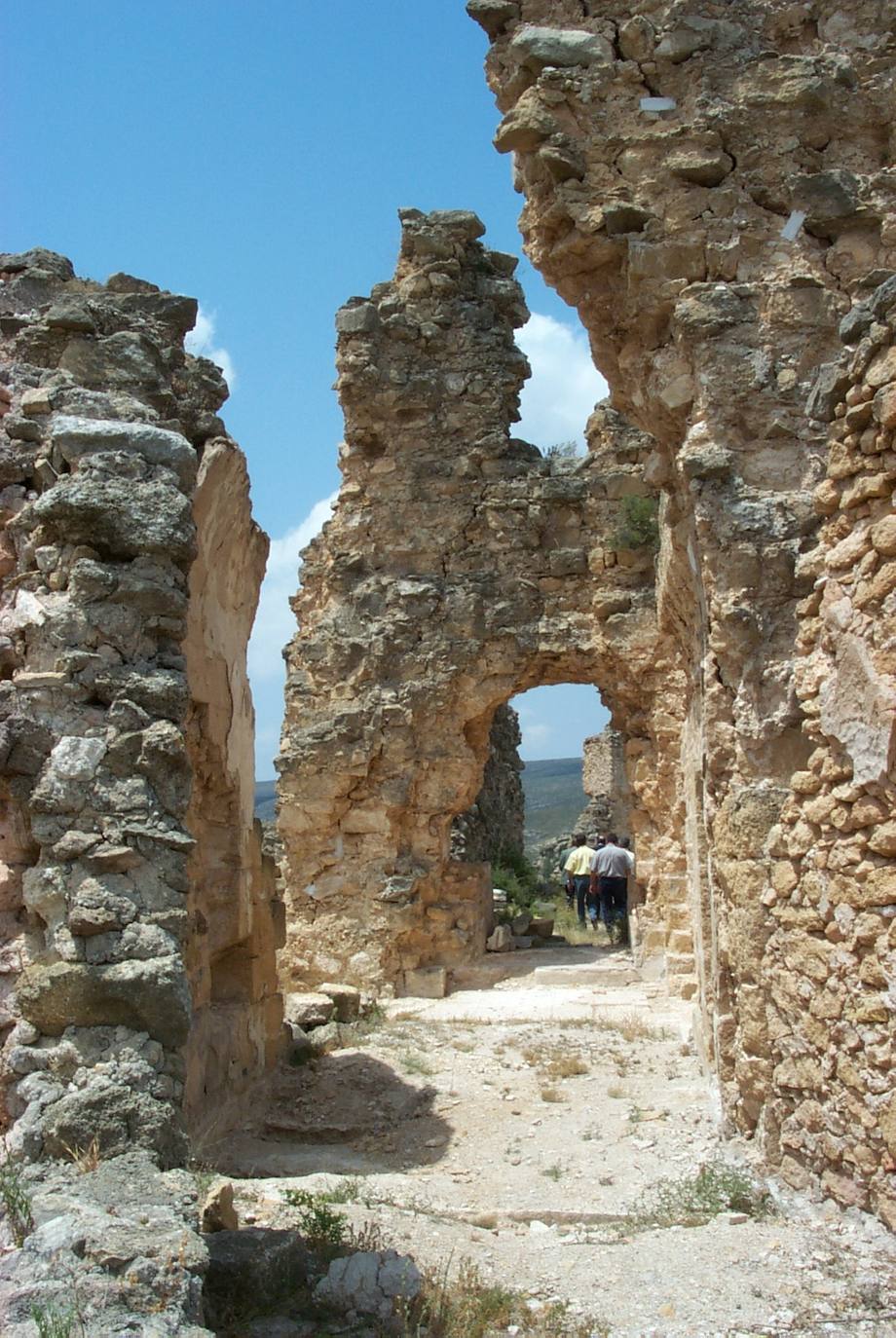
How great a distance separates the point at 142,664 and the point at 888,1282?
3.15 metres

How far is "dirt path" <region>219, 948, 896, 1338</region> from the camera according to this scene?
3477 millimetres

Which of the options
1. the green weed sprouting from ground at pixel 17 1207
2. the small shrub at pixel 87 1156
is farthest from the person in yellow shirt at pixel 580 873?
the green weed sprouting from ground at pixel 17 1207

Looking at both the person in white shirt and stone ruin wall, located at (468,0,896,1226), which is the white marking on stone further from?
the person in white shirt

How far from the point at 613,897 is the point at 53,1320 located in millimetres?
11755

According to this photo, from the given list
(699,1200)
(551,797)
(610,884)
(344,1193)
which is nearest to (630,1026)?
(699,1200)

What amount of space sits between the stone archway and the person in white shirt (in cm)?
246

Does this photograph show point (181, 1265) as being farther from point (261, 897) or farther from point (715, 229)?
point (715, 229)

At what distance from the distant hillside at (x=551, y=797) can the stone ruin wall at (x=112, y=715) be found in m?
33.3

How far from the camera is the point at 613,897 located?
1380 cm

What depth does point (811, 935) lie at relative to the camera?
4.30 meters

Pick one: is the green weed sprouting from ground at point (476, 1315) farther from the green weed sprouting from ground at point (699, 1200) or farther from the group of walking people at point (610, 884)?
the group of walking people at point (610, 884)

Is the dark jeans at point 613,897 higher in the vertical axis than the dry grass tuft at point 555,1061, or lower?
higher

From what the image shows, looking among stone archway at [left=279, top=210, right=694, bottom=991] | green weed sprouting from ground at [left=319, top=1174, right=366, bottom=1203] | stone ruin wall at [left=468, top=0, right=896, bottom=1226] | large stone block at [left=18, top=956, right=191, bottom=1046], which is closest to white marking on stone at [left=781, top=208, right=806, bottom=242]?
stone ruin wall at [left=468, top=0, right=896, bottom=1226]

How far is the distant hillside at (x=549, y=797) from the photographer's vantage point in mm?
42044
